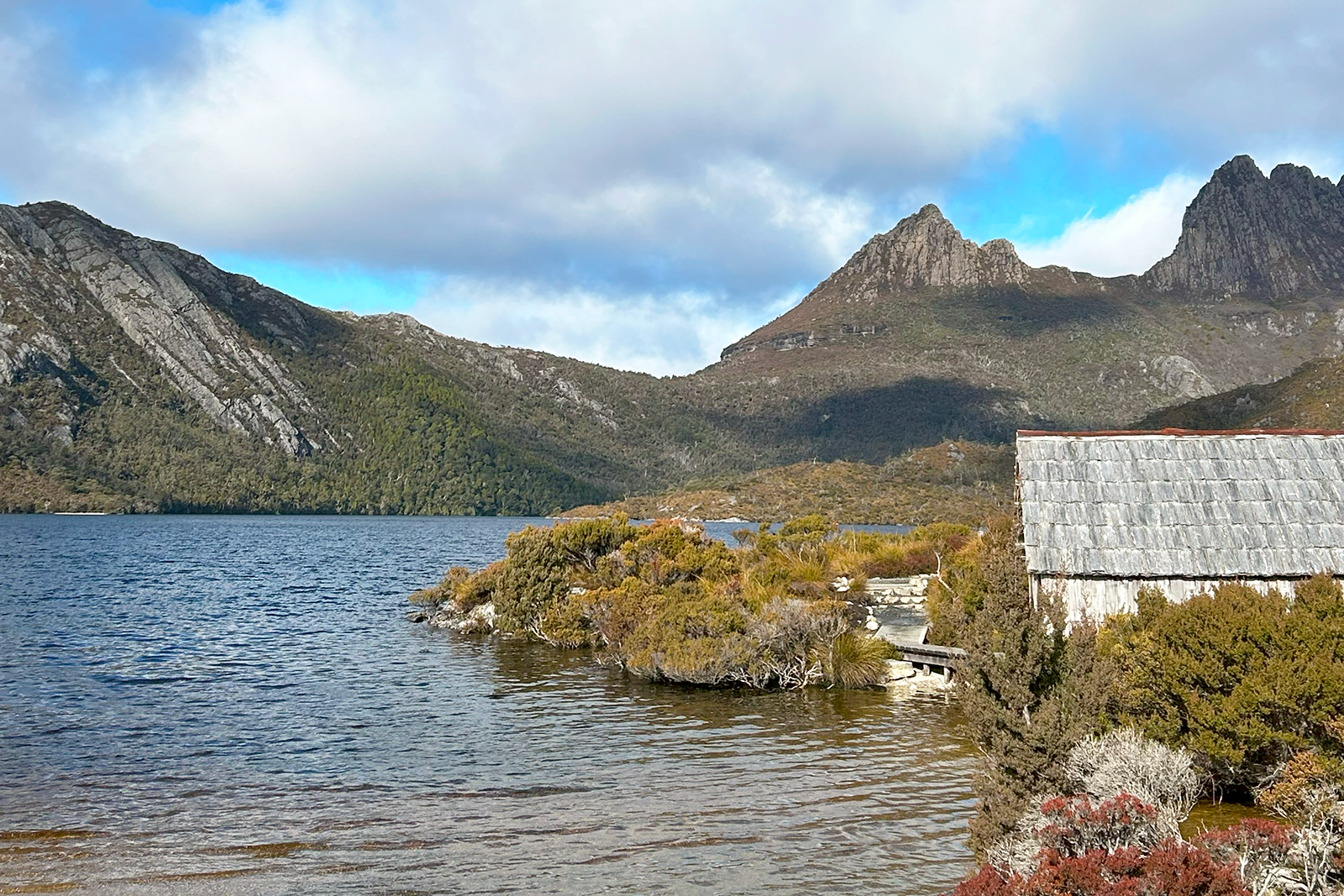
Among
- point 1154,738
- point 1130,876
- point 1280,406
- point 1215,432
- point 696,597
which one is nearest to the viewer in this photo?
point 1130,876

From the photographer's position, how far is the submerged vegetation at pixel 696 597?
22.2m

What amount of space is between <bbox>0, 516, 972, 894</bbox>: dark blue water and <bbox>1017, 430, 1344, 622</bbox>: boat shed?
3.93 meters

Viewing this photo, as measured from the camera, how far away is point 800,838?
11.6 m

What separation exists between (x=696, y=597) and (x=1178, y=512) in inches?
503

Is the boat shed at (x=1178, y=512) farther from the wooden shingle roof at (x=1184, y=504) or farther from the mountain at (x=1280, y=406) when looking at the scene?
the mountain at (x=1280, y=406)

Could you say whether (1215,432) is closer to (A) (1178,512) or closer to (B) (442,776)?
(A) (1178,512)

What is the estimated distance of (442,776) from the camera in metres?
15.1

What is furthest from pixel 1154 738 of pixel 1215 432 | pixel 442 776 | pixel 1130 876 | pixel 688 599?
pixel 688 599

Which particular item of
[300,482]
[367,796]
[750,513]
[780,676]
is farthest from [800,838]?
[300,482]

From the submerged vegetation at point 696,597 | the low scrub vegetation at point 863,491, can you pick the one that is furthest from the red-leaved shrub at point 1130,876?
the low scrub vegetation at point 863,491

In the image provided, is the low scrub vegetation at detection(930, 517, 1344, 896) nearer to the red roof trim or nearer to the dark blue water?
the dark blue water

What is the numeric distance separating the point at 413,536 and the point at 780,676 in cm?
9766

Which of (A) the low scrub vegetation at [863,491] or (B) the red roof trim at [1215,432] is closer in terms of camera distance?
(B) the red roof trim at [1215,432]

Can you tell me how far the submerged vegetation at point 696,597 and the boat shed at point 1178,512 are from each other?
7.17 metres
